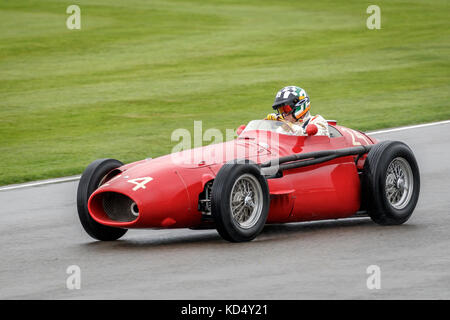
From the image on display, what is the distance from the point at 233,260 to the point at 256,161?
140cm

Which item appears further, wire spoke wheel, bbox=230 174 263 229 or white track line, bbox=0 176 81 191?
white track line, bbox=0 176 81 191

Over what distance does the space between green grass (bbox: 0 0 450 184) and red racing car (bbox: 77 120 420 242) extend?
17.6ft

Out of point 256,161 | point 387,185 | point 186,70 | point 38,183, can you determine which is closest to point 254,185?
point 256,161

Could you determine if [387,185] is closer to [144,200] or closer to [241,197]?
[241,197]

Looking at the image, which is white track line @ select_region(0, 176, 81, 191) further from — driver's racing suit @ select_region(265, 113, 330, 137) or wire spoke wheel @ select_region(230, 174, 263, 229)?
wire spoke wheel @ select_region(230, 174, 263, 229)

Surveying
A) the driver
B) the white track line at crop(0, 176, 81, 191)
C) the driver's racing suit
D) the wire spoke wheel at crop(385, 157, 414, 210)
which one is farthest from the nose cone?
the white track line at crop(0, 176, 81, 191)

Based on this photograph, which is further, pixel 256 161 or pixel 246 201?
pixel 256 161

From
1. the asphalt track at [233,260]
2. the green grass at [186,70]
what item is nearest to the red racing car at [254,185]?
the asphalt track at [233,260]

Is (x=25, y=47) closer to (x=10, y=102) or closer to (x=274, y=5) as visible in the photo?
(x=10, y=102)

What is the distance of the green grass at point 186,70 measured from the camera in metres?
18.3

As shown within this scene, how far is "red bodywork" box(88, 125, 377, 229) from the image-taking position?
8.77 metres

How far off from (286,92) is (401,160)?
1.38 metres

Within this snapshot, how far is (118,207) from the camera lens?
9.06 metres
